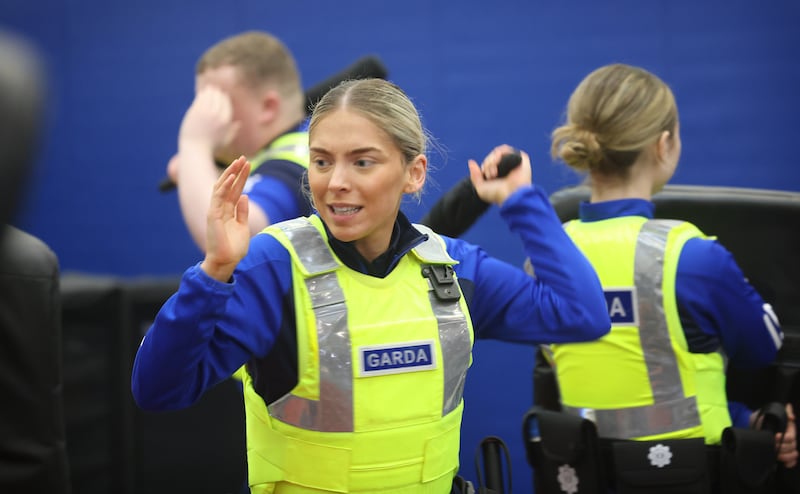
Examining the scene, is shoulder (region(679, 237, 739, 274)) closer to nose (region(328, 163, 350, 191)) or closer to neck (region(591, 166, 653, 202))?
neck (region(591, 166, 653, 202))

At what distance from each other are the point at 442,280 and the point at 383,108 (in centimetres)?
30

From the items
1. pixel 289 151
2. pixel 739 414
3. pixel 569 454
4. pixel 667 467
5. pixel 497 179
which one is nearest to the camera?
pixel 497 179

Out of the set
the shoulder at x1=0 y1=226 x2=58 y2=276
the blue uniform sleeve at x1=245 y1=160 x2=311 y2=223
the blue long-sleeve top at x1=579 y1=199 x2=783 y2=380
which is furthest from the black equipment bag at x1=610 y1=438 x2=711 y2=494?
the shoulder at x1=0 y1=226 x2=58 y2=276

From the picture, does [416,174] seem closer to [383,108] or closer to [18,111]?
[383,108]

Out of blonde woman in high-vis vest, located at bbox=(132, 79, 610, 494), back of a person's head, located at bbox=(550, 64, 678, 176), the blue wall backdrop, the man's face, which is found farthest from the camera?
the blue wall backdrop

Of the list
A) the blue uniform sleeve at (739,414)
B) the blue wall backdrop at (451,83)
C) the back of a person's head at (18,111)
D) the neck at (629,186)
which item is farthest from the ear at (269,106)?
the back of a person's head at (18,111)

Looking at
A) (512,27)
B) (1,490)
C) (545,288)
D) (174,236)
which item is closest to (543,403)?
(545,288)

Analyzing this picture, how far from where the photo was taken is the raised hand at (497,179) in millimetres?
1769

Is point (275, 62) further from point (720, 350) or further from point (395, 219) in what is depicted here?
point (720, 350)

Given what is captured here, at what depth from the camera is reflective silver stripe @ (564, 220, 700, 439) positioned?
6.83ft

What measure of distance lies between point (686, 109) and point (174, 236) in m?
2.28

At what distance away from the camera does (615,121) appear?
2154mm

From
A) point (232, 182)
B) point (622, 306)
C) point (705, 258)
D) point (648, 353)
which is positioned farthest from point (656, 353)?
point (232, 182)

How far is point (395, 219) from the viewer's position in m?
1.64
